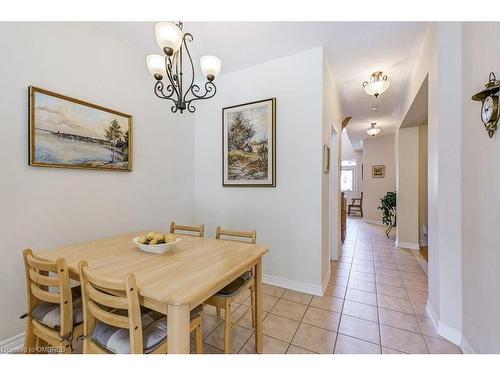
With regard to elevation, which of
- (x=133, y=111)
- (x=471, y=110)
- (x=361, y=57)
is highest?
(x=361, y=57)

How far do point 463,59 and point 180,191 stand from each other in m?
2.98

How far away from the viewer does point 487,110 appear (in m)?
1.20

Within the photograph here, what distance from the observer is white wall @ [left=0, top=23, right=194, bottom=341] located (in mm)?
1505

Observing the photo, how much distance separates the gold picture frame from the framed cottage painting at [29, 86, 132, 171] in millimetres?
6636

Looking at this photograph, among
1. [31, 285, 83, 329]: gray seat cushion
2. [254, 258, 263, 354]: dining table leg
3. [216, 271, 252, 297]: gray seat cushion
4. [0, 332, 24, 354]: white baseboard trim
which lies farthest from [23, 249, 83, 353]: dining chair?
[254, 258, 263, 354]: dining table leg

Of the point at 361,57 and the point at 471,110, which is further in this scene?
the point at 361,57

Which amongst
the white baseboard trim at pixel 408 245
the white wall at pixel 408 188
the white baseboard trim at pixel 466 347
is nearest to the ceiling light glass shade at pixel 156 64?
the white baseboard trim at pixel 466 347

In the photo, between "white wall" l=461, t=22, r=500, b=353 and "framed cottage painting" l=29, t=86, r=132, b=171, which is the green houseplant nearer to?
"white wall" l=461, t=22, r=500, b=353

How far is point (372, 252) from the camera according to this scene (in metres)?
3.80

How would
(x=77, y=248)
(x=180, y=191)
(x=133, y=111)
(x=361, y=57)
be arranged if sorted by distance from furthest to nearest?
(x=180, y=191)
(x=361, y=57)
(x=133, y=111)
(x=77, y=248)

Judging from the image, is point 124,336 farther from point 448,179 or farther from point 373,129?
point 373,129

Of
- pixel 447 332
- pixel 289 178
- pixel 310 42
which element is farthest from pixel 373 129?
pixel 447 332

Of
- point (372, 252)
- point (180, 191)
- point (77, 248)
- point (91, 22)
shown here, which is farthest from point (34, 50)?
point (372, 252)
